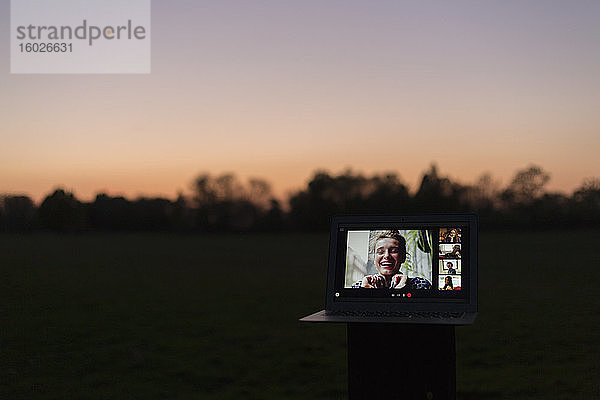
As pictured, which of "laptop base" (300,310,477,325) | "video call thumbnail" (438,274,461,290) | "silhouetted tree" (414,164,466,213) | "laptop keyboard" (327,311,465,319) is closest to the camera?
"laptop base" (300,310,477,325)

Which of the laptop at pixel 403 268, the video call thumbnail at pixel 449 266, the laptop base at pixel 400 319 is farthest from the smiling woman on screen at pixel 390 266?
the laptop base at pixel 400 319

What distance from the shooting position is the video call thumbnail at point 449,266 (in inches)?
141

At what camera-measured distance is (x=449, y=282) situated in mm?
3592

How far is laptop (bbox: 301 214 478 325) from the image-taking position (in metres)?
3.56

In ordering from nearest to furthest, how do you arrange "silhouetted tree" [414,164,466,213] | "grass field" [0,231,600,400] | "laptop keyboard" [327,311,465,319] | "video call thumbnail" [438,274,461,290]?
"laptop keyboard" [327,311,465,319] → "video call thumbnail" [438,274,461,290] → "grass field" [0,231,600,400] → "silhouetted tree" [414,164,466,213]

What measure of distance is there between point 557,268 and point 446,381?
872 inches

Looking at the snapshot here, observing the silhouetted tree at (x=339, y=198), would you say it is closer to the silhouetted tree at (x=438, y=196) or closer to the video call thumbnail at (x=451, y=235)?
the silhouetted tree at (x=438, y=196)

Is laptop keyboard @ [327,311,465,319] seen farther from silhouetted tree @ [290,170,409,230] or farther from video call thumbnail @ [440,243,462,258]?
silhouetted tree @ [290,170,409,230]

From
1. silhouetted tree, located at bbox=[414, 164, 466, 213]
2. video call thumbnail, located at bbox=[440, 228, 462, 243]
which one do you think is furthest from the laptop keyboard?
silhouetted tree, located at bbox=[414, 164, 466, 213]

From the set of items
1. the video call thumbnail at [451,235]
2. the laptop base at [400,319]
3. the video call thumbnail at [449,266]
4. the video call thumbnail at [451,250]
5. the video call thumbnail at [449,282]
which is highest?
the video call thumbnail at [451,235]

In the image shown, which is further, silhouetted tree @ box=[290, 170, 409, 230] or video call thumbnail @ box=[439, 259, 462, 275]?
silhouetted tree @ box=[290, 170, 409, 230]

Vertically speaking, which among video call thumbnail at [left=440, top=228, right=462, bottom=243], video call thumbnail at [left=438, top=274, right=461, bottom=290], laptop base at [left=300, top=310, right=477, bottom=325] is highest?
video call thumbnail at [left=440, top=228, right=462, bottom=243]

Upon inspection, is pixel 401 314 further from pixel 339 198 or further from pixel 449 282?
pixel 339 198

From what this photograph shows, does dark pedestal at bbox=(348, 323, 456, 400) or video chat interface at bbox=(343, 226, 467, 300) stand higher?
video chat interface at bbox=(343, 226, 467, 300)
